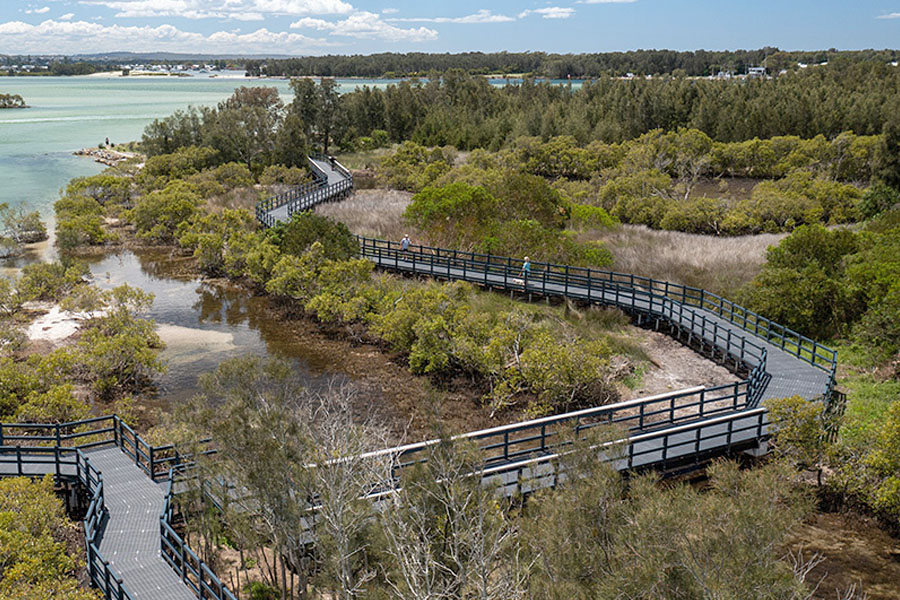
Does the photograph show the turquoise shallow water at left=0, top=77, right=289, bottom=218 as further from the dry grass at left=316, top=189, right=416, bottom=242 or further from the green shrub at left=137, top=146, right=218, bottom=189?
the dry grass at left=316, top=189, right=416, bottom=242

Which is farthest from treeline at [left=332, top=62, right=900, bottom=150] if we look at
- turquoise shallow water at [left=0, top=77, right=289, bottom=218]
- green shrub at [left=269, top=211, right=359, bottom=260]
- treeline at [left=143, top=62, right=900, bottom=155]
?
green shrub at [left=269, top=211, right=359, bottom=260]

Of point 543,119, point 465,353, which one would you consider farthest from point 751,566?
point 543,119

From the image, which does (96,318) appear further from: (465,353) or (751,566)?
(751,566)

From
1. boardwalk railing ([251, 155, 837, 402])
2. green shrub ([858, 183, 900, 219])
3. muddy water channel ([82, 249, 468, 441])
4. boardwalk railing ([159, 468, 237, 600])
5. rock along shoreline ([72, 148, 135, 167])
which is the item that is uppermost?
green shrub ([858, 183, 900, 219])

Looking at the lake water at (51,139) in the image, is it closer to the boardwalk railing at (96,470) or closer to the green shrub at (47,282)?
the green shrub at (47,282)

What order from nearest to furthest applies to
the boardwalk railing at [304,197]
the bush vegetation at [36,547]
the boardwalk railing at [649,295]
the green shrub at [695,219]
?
the bush vegetation at [36,547] < the boardwalk railing at [649,295] < the green shrub at [695,219] < the boardwalk railing at [304,197]

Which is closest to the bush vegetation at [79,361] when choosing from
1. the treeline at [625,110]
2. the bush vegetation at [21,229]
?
the bush vegetation at [21,229]
